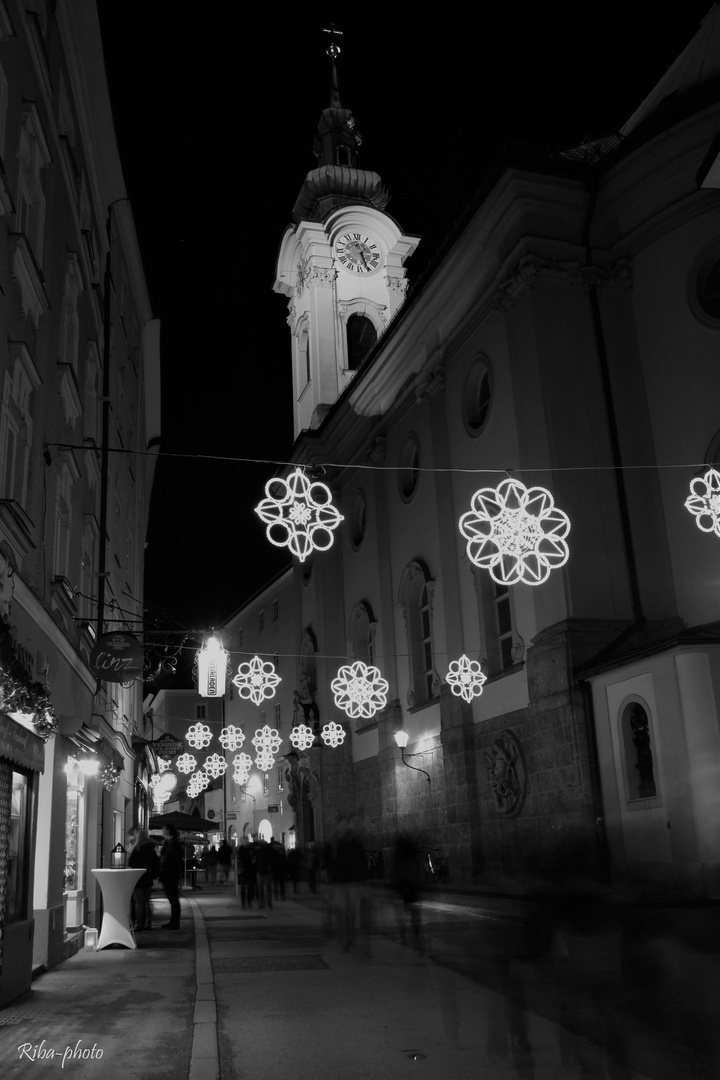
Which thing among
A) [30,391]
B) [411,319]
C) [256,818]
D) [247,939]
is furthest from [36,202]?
[256,818]

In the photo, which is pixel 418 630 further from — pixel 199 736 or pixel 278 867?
pixel 199 736

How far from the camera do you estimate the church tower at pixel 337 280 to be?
1716 inches

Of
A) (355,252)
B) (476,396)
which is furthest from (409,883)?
(355,252)

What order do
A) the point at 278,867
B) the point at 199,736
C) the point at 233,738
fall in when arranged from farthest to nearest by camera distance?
the point at 233,738 < the point at 199,736 < the point at 278,867

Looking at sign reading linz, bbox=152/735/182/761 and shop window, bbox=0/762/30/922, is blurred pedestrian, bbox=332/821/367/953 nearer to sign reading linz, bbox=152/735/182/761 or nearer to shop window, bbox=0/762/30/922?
shop window, bbox=0/762/30/922

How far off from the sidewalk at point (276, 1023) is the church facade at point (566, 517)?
23.3ft

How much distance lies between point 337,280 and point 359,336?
8.93 ft

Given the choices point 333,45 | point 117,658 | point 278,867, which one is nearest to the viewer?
point 117,658

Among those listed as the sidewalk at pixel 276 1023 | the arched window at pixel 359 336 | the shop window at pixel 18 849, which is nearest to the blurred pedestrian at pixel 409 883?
the sidewalk at pixel 276 1023

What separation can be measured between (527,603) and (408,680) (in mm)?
8738

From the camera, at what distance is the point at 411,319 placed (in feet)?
99.8

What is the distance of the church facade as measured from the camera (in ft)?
61.4

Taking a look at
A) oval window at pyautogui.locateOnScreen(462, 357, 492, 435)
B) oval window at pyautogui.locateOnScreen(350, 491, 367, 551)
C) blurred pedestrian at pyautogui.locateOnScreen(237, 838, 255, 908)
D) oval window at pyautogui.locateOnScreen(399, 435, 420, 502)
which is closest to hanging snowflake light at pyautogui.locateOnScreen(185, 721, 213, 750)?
blurred pedestrian at pyautogui.locateOnScreen(237, 838, 255, 908)

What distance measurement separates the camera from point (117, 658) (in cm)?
1606
